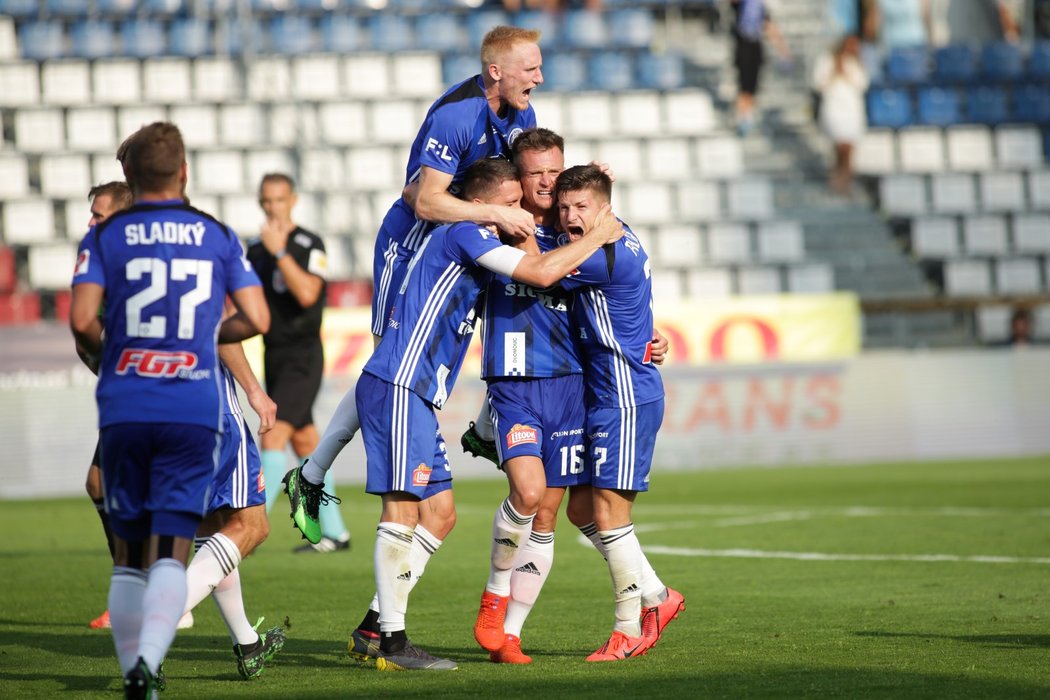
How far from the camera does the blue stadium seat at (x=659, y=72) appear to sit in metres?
24.5

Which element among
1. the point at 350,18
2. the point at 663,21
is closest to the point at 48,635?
the point at 350,18

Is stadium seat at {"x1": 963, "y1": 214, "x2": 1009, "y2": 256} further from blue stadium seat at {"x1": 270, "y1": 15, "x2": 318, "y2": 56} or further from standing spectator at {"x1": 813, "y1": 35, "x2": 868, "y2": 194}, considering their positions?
blue stadium seat at {"x1": 270, "y1": 15, "x2": 318, "y2": 56}

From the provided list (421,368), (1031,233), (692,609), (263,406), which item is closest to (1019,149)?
(1031,233)

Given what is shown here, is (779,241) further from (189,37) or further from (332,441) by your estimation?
(332,441)

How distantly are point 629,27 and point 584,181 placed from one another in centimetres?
1929

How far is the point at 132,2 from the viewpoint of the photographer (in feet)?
77.3

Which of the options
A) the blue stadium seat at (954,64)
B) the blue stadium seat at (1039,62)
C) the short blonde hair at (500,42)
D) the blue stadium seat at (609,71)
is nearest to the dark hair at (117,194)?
the short blonde hair at (500,42)

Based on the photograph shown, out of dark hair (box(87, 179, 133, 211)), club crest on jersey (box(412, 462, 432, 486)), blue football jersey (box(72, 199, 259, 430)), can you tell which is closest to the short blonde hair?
dark hair (box(87, 179, 133, 211))

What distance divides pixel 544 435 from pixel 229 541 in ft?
4.50

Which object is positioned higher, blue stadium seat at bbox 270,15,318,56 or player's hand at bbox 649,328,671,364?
blue stadium seat at bbox 270,15,318,56

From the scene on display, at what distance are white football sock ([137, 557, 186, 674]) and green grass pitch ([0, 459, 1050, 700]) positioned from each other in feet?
2.14

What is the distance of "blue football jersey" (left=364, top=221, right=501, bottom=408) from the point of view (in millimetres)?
6152

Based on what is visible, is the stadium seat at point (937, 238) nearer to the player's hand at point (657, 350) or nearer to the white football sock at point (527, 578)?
the player's hand at point (657, 350)

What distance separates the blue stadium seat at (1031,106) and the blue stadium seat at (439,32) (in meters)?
9.48
